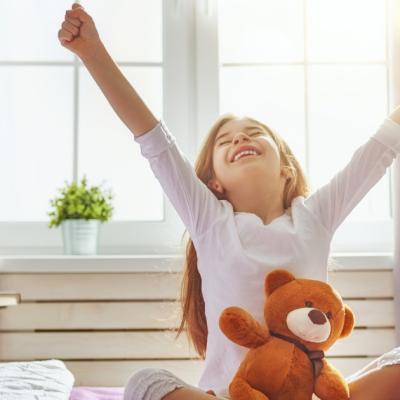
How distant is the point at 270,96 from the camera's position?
2.11 metres

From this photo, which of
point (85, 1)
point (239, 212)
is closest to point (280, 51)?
point (85, 1)

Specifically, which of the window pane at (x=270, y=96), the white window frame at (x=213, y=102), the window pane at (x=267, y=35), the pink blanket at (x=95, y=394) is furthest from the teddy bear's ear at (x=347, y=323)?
the window pane at (x=267, y=35)

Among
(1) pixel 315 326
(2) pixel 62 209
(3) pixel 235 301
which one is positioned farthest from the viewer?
(2) pixel 62 209

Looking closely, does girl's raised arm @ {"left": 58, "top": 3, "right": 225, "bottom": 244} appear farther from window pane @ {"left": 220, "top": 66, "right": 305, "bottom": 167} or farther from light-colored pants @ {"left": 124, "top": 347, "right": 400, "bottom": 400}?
window pane @ {"left": 220, "top": 66, "right": 305, "bottom": 167}

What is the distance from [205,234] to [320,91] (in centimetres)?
101

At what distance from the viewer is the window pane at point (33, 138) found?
210 cm

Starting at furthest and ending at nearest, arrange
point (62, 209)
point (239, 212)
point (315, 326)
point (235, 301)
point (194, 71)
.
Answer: point (194, 71)
point (62, 209)
point (239, 212)
point (235, 301)
point (315, 326)

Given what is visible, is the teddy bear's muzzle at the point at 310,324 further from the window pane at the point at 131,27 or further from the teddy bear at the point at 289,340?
the window pane at the point at 131,27

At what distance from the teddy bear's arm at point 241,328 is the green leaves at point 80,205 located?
96cm

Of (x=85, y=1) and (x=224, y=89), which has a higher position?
(x=85, y=1)

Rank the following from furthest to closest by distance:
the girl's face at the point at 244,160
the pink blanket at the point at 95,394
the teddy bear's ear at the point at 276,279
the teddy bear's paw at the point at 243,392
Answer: the pink blanket at the point at 95,394, the girl's face at the point at 244,160, the teddy bear's ear at the point at 276,279, the teddy bear's paw at the point at 243,392

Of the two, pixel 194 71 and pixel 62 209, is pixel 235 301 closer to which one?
pixel 62 209

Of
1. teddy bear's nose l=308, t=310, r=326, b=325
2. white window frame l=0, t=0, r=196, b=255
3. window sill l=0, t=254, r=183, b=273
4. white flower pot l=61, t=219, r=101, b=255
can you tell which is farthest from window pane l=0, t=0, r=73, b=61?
teddy bear's nose l=308, t=310, r=326, b=325

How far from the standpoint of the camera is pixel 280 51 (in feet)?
6.92
